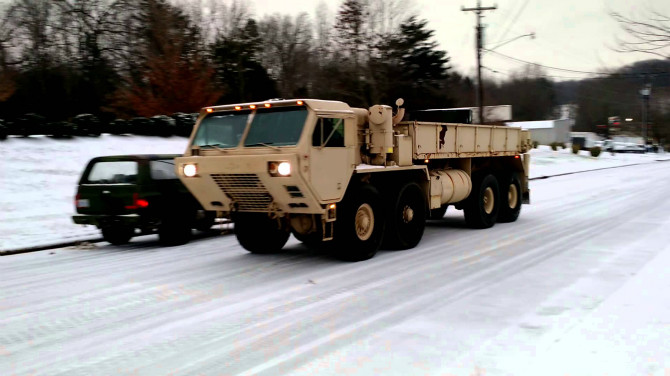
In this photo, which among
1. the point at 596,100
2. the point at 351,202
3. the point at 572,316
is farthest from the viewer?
the point at 596,100

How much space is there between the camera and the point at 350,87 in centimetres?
4391

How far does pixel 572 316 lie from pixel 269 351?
3.06 meters

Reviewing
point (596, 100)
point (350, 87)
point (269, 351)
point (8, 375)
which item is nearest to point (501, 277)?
point (269, 351)

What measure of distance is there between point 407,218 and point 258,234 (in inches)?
101

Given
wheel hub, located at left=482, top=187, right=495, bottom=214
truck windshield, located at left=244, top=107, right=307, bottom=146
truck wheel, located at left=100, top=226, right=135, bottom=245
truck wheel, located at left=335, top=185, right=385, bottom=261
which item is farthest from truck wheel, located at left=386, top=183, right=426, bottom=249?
truck wheel, located at left=100, top=226, right=135, bottom=245

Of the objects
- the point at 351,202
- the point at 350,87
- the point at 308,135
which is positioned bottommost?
the point at 351,202

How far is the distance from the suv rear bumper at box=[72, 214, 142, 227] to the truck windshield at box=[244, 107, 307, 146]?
3217 mm

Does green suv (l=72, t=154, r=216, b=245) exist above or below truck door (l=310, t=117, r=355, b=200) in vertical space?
below

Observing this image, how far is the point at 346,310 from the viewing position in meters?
6.34

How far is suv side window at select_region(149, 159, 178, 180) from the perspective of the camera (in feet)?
36.5

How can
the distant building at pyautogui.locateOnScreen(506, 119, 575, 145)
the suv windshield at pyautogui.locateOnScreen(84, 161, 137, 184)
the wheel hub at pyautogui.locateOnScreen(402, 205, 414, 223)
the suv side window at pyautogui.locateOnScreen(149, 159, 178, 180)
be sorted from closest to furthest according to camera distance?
the wheel hub at pyautogui.locateOnScreen(402, 205, 414, 223)
the suv windshield at pyautogui.locateOnScreen(84, 161, 137, 184)
the suv side window at pyautogui.locateOnScreen(149, 159, 178, 180)
the distant building at pyautogui.locateOnScreen(506, 119, 575, 145)

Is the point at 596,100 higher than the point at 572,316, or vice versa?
the point at 596,100

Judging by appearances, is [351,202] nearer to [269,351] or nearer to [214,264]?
[214,264]

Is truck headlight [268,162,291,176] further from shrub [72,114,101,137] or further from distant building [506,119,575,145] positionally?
distant building [506,119,575,145]
